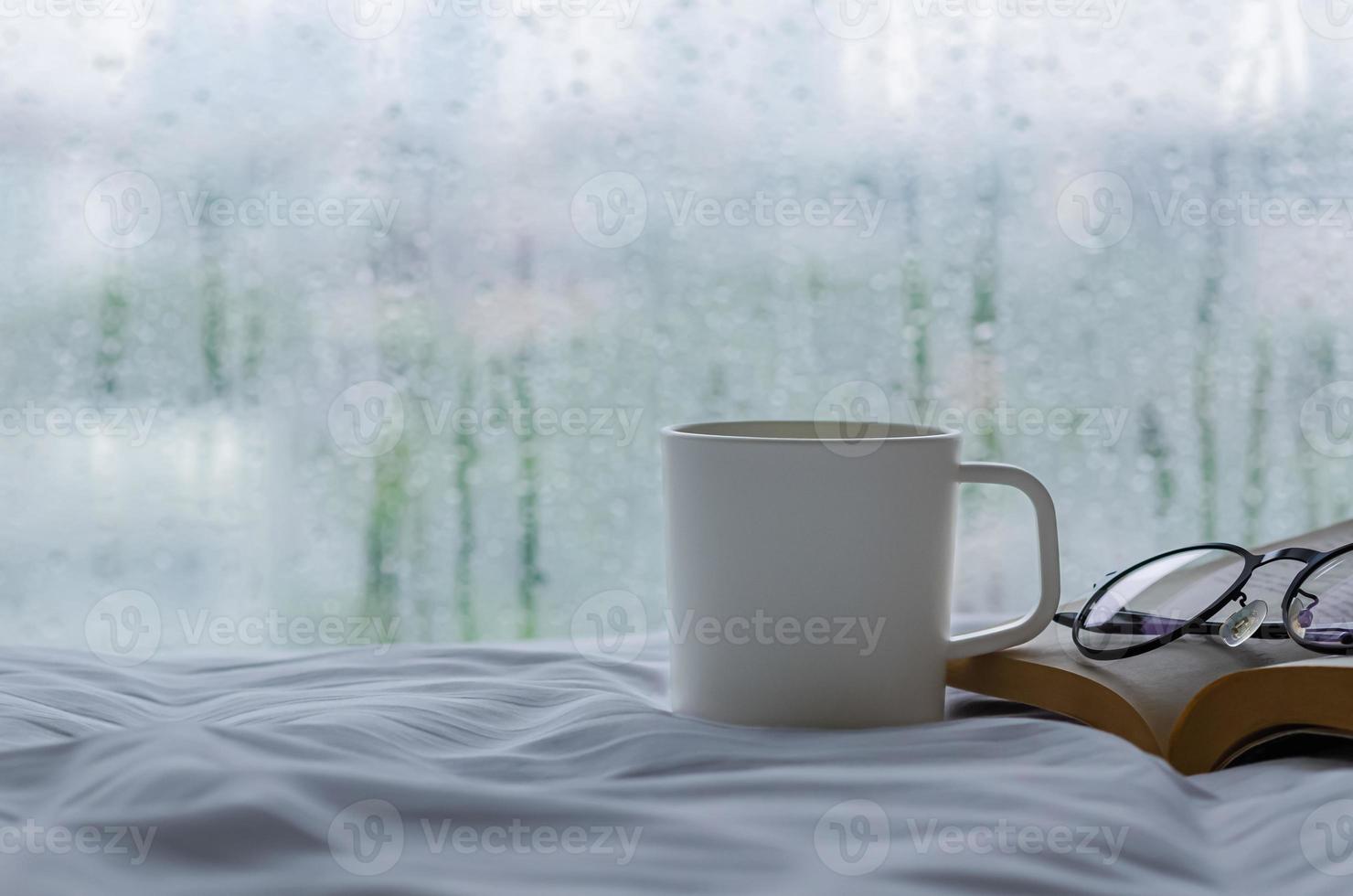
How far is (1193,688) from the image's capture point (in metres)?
0.46

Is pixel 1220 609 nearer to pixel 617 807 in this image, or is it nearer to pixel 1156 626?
pixel 1156 626


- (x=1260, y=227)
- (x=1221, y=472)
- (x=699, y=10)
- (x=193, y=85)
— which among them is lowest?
(x=1221, y=472)

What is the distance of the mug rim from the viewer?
0.46 meters

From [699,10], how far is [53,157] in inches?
29.5

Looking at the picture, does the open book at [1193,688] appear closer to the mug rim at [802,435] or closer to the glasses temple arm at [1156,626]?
the glasses temple arm at [1156,626]

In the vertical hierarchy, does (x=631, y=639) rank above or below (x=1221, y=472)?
below

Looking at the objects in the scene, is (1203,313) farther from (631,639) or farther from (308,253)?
(308,253)

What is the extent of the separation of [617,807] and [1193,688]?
0.27 metres

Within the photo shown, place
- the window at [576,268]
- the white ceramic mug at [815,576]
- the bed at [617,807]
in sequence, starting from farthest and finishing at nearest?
the window at [576,268]
the white ceramic mug at [815,576]
the bed at [617,807]

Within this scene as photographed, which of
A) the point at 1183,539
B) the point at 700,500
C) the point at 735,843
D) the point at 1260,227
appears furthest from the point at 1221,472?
the point at 735,843

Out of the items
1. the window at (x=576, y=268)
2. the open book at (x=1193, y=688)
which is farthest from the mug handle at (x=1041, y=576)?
the window at (x=576, y=268)

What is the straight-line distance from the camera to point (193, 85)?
1.19 meters

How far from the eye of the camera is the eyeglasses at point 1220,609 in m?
0.48

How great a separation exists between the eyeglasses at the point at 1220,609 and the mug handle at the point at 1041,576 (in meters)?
0.03
